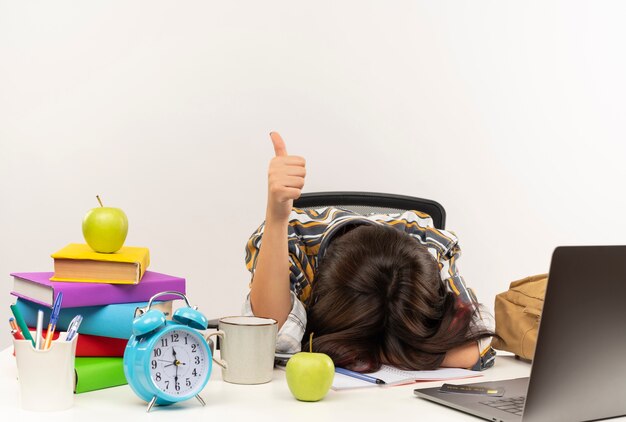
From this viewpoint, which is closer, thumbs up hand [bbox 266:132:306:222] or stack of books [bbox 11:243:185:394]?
stack of books [bbox 11:243:185:394]

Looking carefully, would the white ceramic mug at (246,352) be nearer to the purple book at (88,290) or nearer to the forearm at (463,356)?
the purple book at (88,290)

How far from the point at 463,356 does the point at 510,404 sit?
11.8 inches

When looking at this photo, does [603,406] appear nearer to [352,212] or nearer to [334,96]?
[352,212]

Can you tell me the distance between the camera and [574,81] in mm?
2984

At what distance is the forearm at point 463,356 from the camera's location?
1.33 meters

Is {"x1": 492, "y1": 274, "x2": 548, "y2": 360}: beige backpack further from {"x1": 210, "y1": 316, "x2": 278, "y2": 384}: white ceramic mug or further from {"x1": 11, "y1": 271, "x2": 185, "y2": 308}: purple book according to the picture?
{"x1": 11, "y1": 271, "x2": 185, "y2": 308}: purple book

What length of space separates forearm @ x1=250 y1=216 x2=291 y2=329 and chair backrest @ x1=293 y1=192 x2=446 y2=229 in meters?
0.45

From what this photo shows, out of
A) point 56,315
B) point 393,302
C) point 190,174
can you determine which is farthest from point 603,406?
point 190,174

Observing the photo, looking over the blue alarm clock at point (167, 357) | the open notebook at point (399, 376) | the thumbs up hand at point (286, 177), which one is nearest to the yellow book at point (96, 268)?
the blue alarm clock at point (167, 357)

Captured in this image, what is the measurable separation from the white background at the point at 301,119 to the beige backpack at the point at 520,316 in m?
1.29

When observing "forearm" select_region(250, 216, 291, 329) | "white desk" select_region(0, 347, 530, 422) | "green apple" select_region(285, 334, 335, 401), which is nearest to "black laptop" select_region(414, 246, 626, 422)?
"white desk" select_region(0, 347, 530, 422)

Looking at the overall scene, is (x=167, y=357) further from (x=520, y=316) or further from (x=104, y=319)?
(x=520, y=316)

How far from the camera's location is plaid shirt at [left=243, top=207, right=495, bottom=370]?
1.41 m

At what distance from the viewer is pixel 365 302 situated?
1311 millimetres
